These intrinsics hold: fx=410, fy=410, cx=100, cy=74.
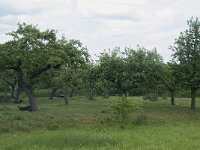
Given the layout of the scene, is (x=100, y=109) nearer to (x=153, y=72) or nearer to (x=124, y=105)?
(x=153, y=72)

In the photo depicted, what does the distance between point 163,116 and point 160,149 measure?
23.5 m

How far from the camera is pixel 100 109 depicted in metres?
51.3

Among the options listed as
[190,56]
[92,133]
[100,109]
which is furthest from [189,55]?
[92,133]

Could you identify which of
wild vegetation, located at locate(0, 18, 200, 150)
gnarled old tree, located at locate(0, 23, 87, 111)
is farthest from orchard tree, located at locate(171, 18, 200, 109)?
gnarled old tree, located at locate(0, 23, 87, 111)

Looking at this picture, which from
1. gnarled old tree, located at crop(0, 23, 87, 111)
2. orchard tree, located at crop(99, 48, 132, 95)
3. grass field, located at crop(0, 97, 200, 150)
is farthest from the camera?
orchard tree, located at crop(99, 48, 132, 95)

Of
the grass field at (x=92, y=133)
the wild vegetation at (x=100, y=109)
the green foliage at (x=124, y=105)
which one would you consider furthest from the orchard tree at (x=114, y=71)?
the green foliage at (x=124, y=105)

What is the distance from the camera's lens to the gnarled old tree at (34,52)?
45.2 meters

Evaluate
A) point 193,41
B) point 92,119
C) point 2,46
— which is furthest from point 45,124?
point 193,41

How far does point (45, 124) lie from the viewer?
119 feet

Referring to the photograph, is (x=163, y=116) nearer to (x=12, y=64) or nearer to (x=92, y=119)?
(x=92, y=119)

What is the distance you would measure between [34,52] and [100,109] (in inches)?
451

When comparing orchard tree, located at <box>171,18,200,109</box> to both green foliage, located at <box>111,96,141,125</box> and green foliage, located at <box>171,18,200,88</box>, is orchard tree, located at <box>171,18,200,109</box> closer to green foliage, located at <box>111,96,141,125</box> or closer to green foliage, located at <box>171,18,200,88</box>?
green foliage, located at <box>171,18,200,88</box>

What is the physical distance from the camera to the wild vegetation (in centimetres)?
2520

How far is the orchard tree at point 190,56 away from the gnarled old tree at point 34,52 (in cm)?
1556
